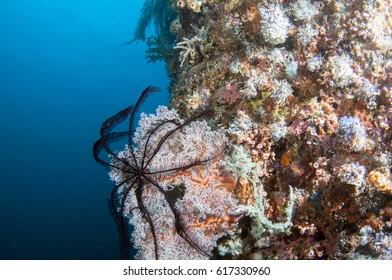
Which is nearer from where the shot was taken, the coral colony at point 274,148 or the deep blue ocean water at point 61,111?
the coral colony at point 274,148

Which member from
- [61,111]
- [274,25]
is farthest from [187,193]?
[61,111]

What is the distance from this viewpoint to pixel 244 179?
349cm

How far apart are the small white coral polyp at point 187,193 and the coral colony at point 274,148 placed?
0.04ft

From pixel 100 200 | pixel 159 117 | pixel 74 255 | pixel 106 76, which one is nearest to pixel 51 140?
pixel 100 200

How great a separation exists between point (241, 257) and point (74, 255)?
18804mm

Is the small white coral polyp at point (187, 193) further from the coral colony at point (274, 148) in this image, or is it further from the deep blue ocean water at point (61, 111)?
the deep blue ocean water at point (61, 111)

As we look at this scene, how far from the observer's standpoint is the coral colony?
3143 millimetres

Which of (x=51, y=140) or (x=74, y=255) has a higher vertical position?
(x=51, y=140)

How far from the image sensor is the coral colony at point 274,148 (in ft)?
10.3

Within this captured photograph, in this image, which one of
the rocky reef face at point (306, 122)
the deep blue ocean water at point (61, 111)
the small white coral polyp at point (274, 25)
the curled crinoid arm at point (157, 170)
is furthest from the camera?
the deep blue ocean water at point (61, 111)

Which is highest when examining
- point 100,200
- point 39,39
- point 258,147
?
point 39,39

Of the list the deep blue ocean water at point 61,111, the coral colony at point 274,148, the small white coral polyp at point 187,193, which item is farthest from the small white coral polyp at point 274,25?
the deep blue ocean water at point 61,111

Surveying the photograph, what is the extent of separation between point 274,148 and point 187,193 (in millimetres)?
1241
